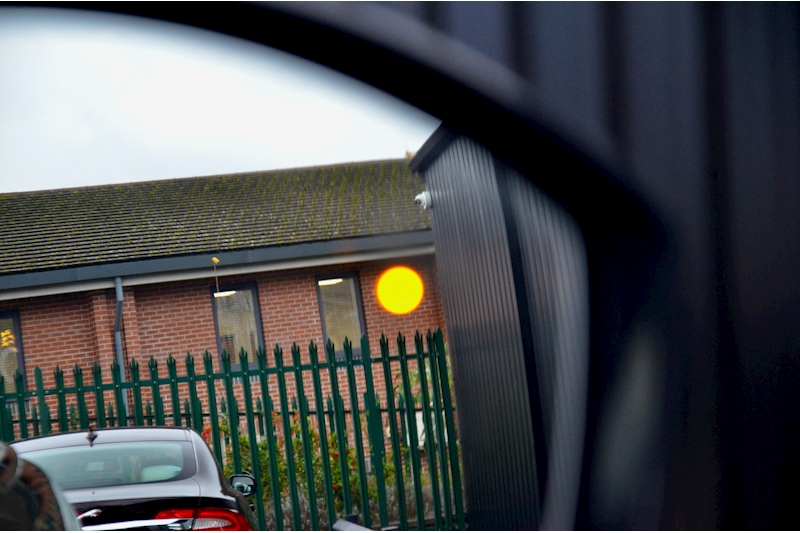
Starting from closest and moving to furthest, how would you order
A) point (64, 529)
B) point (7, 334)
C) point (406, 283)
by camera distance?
1. point (64, 529)
2. point (406, 283)
3. point (7, 334)

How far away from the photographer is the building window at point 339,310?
10.5 metres

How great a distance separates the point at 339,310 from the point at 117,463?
7152 mm

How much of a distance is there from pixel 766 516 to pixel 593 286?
0.45 metres

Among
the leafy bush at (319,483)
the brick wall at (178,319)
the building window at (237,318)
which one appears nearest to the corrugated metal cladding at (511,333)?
the leafy bush at (319,483)

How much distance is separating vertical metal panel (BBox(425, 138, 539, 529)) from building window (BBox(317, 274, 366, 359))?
4916 millimetres

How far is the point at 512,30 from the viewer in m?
1.12

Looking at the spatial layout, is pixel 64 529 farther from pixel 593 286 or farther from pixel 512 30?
pixel 512 30

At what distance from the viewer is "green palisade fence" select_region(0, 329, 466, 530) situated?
21.8 feet

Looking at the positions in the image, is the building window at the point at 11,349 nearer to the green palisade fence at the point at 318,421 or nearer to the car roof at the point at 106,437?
the green palisade fence at the point at 318,421

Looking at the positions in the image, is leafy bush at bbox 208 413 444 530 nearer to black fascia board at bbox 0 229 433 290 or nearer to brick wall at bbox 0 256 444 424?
brick wall at bbox 0 256 444 424

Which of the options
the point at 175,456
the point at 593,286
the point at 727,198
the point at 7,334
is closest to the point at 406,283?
the point at 593,286

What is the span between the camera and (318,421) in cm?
688

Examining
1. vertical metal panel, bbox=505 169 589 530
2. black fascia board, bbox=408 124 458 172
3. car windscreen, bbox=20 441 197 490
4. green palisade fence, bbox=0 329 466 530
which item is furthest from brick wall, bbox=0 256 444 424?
vertical metal panel, bbox=505 169 589 530

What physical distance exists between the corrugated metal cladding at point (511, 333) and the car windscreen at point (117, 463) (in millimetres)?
1748
